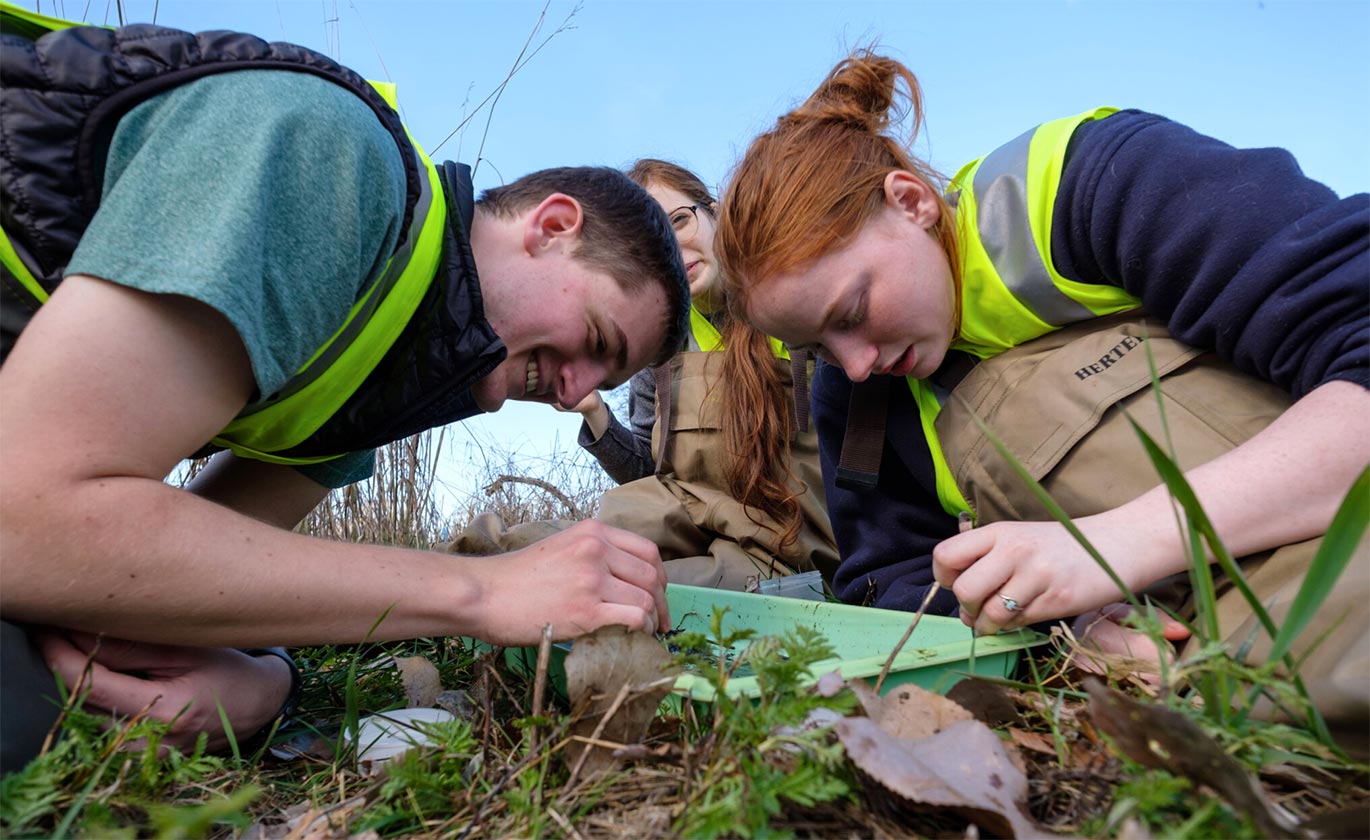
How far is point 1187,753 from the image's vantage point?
0.72 metres

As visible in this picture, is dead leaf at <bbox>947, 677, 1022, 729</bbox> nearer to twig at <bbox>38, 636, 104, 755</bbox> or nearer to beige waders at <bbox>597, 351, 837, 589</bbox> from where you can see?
twig at <bbox>38, 636, 104, 755</bbox>

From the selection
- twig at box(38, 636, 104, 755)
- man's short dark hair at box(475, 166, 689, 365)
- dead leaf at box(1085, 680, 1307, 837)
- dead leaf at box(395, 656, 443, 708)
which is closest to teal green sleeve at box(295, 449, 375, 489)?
dead leaf at box(395, 656, 443, 708)

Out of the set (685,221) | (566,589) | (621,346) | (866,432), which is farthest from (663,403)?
(566,589)

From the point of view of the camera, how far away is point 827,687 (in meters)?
0.92

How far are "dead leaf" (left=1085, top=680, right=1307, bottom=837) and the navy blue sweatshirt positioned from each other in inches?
39.0

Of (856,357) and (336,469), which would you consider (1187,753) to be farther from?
(336,469)

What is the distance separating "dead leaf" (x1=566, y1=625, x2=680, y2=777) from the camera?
100 centimetres

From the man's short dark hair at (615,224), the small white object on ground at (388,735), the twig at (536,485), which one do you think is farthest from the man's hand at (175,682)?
the twig at (536,485)

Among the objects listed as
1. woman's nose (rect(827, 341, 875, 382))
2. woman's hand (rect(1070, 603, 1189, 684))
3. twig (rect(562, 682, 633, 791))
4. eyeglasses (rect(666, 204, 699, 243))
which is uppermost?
eyeglasses (rect(666, 204, 699, 243))

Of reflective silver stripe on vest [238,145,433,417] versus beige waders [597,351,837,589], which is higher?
reflective silver stripe on vest [238,145,433,417]

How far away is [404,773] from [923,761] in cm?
55

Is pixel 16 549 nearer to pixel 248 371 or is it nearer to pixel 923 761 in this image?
pixel 248 371

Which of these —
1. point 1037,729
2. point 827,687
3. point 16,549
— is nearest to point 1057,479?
point 1037,729

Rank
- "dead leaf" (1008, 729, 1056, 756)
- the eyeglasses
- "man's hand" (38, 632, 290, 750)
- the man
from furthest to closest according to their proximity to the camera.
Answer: the eyeglasses → "man's hand" (38, 632, 290, 750) → the man → "dead leaf" (1008, 729, 1056, 756)
